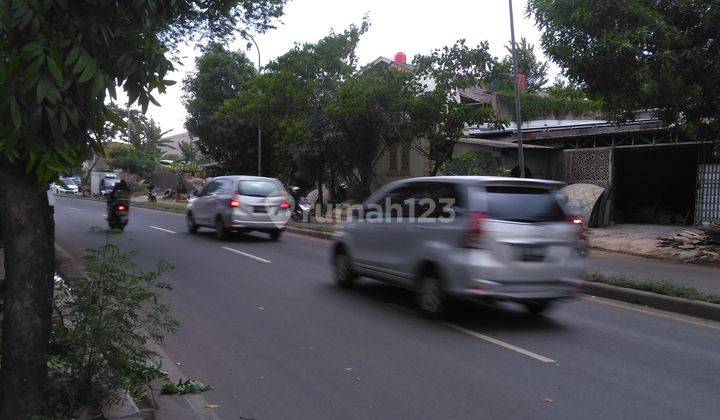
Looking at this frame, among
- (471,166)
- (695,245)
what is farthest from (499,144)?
(695,245)

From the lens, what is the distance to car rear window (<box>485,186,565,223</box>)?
6.97 m

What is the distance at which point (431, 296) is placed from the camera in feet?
24.5

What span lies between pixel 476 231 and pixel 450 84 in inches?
550

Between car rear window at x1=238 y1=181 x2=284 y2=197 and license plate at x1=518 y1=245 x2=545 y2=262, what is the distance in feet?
33.0

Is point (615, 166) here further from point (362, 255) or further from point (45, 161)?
point (45, 161)

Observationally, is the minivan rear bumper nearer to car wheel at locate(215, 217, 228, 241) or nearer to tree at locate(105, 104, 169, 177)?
car wheel at locate(215, 217, 228, 241)

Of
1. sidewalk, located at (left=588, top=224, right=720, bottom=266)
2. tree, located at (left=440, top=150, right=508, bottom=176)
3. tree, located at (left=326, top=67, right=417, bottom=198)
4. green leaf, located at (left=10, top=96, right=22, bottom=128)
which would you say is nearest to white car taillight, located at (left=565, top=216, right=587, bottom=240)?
green leaf, located at (left=10, top=96, right=22, bottom=128)

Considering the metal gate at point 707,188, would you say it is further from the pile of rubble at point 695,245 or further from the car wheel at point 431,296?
the car wheel at point 431,296

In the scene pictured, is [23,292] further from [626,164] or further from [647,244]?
[626,164]

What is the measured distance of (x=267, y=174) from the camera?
36406mm

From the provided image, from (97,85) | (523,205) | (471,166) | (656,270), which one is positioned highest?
(471,166)

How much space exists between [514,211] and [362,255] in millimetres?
2742

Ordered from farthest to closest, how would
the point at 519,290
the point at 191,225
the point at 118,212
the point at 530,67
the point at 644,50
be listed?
the point at 530,67 < the point at 191,225 < the point at 118,212 < the point at 644,50 < the point at 519,290

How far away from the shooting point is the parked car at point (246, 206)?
51.4 feet
